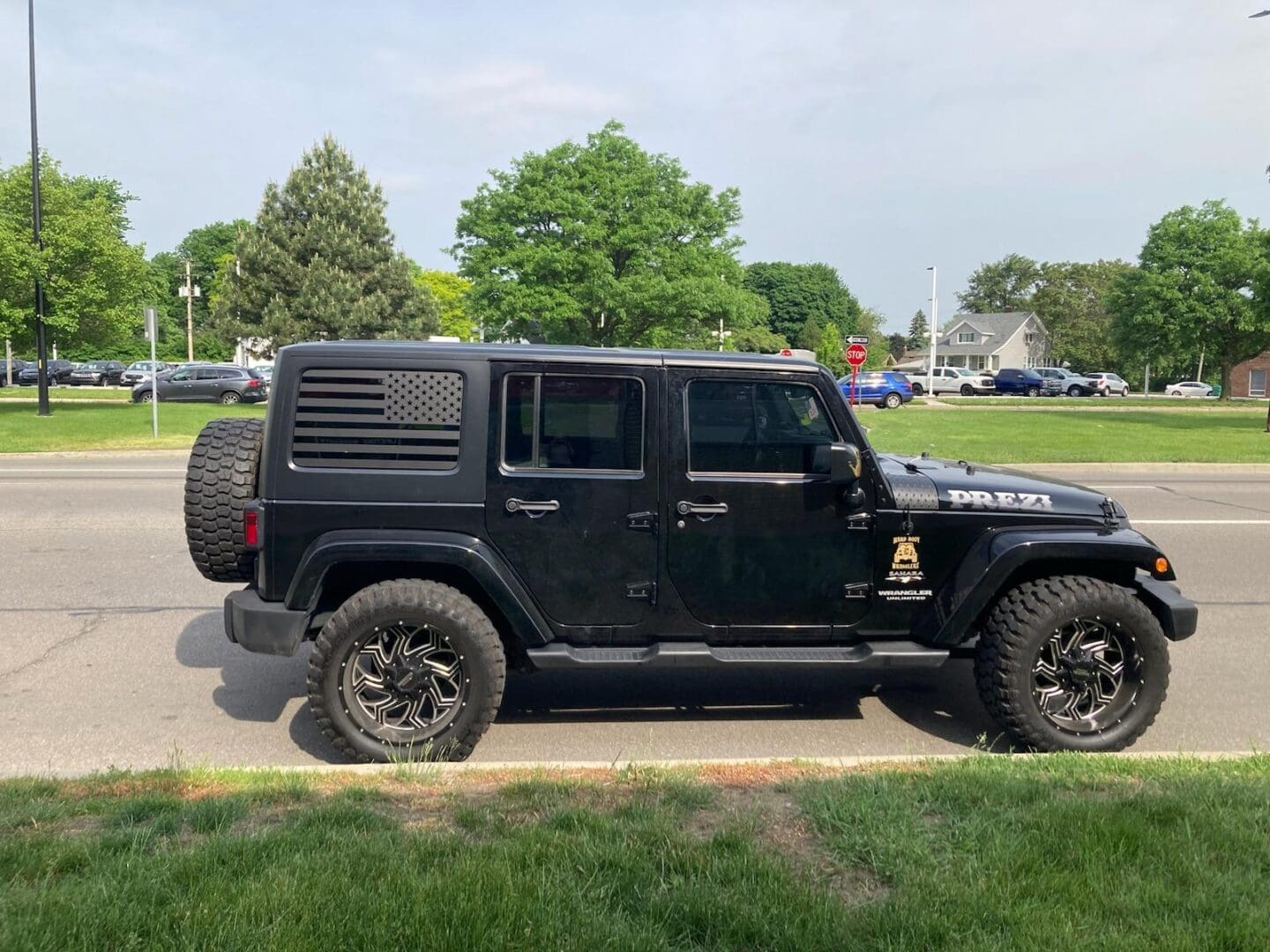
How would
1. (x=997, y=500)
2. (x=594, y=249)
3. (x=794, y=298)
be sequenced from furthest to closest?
(x=794, y=298), (x=594, y=249), (x=997, y=500)

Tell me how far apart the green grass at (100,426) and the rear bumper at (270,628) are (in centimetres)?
1747

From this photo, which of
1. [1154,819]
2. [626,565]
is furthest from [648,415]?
[1154,819]

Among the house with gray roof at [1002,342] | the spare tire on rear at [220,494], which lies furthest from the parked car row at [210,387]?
the house with gray roof at [1002,342]

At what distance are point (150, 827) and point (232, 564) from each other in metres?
1.59

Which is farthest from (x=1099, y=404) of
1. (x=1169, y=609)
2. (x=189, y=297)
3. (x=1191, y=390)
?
(x=189, y=297)

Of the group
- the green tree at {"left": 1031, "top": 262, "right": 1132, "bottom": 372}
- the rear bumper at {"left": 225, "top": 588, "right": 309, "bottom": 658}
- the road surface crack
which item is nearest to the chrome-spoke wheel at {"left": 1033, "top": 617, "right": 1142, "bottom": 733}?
the rear bumper at {"left": 225, "top": 588, "right": 309, "bottom": 658}

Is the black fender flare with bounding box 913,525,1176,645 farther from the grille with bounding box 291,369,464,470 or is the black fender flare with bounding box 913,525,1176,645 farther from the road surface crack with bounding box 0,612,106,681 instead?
the road surface crack with bounding box 0,612,106,681

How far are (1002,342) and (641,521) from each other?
101276mm

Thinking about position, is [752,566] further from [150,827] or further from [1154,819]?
[150,827]

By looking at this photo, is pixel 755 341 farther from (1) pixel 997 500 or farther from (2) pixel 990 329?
(1) pixel 997 500

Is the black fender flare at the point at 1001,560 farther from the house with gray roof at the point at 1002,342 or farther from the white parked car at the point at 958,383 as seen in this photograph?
the house with gray roof at the point at 1002,342

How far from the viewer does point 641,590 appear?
4.72 m

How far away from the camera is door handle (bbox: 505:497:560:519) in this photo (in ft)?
15.2

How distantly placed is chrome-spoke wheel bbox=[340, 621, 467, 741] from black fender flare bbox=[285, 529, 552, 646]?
0.30 m
